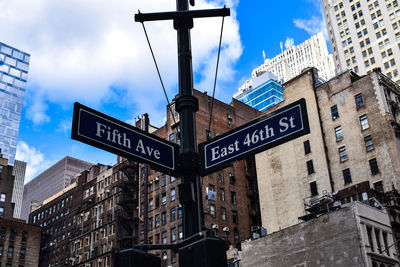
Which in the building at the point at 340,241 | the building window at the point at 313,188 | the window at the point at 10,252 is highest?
the window at the point at 10,252

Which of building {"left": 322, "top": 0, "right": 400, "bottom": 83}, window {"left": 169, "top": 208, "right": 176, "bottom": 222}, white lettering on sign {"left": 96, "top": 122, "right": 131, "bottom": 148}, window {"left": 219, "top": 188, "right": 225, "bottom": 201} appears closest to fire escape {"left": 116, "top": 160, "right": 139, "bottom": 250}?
window {"left": 169, "top": 208, "right": 176, "bottom": 222}

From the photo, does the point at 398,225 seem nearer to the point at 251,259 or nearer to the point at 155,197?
the point at 251,259

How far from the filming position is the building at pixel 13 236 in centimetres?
9488

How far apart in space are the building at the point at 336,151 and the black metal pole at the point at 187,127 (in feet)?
156

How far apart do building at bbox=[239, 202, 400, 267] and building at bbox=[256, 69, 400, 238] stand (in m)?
8.39

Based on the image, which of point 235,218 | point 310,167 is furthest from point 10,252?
point 310,167

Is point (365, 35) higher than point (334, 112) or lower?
higher

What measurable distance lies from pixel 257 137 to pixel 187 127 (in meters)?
1.05

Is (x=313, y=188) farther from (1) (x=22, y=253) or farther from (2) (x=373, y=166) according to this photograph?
(1) (x=22, y=253)

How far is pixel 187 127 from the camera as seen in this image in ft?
24.6

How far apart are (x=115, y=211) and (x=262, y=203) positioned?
28466 millimetres

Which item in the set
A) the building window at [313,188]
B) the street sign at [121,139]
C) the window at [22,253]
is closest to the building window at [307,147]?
the building window at [313,188]

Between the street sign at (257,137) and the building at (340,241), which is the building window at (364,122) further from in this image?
the street sign at (257,137)

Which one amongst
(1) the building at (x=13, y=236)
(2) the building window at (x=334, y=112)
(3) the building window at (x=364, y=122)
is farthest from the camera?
(1) the building at (x=13, y=236)
